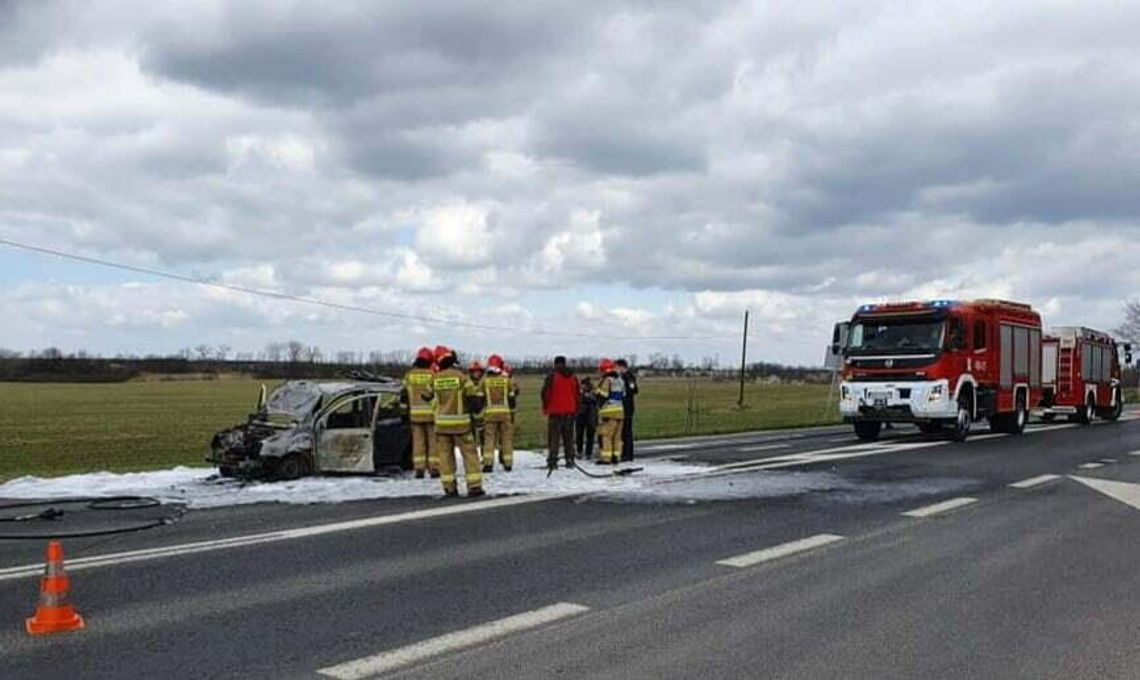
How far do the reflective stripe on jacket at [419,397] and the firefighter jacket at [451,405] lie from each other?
1.87 meters

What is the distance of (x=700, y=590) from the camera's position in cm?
732

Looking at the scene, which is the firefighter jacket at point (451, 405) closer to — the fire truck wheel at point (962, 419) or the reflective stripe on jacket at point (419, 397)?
the reflective stripe on jacket at point (419, 397)

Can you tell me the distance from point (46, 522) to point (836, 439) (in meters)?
17.7

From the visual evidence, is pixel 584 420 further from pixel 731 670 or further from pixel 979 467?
pixel 731 670

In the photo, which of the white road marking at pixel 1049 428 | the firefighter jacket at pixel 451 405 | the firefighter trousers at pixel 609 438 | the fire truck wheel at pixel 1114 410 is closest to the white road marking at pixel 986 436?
the white road marking at pixel 1049 428

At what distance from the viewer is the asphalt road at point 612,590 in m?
5.57

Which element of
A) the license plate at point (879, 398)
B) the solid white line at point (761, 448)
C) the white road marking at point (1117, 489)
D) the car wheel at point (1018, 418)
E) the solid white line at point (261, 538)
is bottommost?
the solid white line at point (261, 538)

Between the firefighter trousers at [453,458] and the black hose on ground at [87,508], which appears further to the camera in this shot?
the firefighter trousers at [453,458]

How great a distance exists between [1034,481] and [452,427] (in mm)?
8214

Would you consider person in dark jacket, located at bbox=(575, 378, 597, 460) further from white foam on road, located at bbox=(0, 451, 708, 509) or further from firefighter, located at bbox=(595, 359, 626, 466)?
white foam on road, located at bbox=(0, 451, 708, 509)

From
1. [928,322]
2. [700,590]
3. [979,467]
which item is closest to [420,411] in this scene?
[700,590]

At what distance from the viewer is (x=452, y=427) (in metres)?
12.3

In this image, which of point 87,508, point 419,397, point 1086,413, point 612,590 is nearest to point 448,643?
point 612,590

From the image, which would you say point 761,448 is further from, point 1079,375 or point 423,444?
point 1079,375
